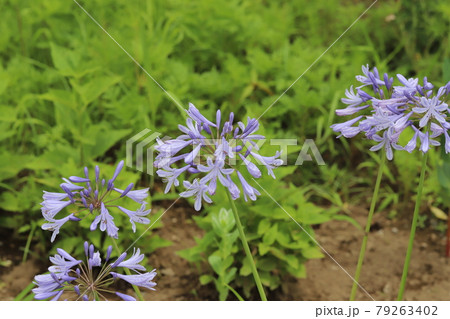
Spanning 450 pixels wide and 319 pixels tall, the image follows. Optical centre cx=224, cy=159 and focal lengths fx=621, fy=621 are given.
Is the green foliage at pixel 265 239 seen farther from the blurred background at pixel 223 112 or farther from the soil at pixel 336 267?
the soil at pixel 336 267

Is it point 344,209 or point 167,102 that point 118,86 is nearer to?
point 167,102

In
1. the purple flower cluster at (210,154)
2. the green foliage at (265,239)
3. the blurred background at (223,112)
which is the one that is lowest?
the purple flower cluster at (210,154)

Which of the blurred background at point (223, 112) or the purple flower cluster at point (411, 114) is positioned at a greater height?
the blurred background at point (223, 112)

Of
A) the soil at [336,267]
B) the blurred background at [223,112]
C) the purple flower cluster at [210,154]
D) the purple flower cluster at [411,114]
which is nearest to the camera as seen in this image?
the purple flower cluster at [210,154]

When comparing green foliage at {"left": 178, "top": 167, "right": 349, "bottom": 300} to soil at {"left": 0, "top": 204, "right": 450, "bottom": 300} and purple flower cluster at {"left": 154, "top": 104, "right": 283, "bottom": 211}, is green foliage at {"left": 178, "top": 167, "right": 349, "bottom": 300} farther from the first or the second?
purple flower cluster at {"left": 154, "top": 104, "right": 283, "bottom": 211}

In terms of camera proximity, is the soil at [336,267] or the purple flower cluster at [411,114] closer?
the purple flower cluster at [411,114]

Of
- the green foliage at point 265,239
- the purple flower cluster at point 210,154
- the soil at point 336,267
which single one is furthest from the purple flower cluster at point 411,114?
the soil at point 336,267

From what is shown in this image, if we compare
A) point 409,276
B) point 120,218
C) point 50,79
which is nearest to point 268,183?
point 120,218

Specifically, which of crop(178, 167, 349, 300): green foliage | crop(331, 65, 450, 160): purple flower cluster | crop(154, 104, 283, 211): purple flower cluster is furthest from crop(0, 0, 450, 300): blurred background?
crop(154, 104, 283, 211): purple flower cluster

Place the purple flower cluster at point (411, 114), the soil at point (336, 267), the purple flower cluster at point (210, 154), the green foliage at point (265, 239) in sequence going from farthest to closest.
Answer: the soil at point (336, 267) → the green foliage at point (265, 239) → the purple flower cluster at point (411, 114) → the purple flower cluster at point (210, 154)
